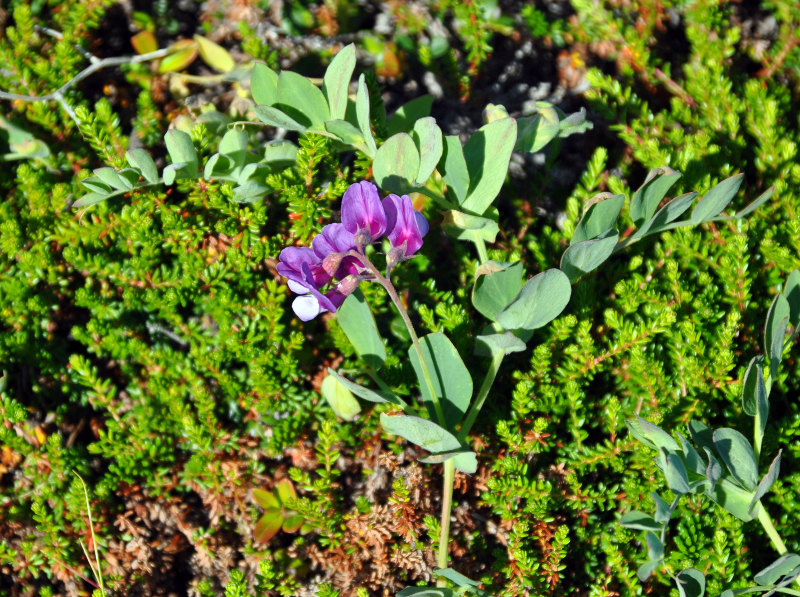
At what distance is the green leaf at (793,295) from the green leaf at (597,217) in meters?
0.45

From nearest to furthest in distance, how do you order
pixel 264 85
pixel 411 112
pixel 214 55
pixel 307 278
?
1. pixel 307 278
2. pixel 264 85
3. pixel 411 112
4. pixel 214 55

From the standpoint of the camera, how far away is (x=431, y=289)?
186 centimetres

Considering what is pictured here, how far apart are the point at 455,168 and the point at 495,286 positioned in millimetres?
282

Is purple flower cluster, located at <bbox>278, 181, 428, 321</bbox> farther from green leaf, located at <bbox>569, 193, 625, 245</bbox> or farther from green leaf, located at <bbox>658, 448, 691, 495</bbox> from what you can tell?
green leaf, located at <bbox>658, 448, 691, 495</bbox>

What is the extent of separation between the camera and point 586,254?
4.93 ft

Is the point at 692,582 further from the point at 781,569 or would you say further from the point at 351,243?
the point at 351,243

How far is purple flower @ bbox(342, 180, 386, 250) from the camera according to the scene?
1.39 metres

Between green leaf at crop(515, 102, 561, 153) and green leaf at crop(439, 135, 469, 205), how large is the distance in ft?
0.69

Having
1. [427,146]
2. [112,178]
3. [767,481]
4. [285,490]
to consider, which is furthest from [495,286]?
[112,178]

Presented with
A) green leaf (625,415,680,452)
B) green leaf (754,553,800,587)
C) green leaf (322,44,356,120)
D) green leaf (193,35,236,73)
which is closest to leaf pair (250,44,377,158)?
green leaf (322,44,356,120)

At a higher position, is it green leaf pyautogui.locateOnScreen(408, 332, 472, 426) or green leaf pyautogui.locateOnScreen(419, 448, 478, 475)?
green leaf pyautogui.locateOnScreen(408, 332, 472, 426)

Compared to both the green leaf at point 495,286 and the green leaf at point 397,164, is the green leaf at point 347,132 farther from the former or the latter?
the green leaf at point 495,286

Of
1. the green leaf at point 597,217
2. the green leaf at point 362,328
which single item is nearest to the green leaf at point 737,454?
the green leaf at point 597,217

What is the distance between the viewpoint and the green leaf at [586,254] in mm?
1465
